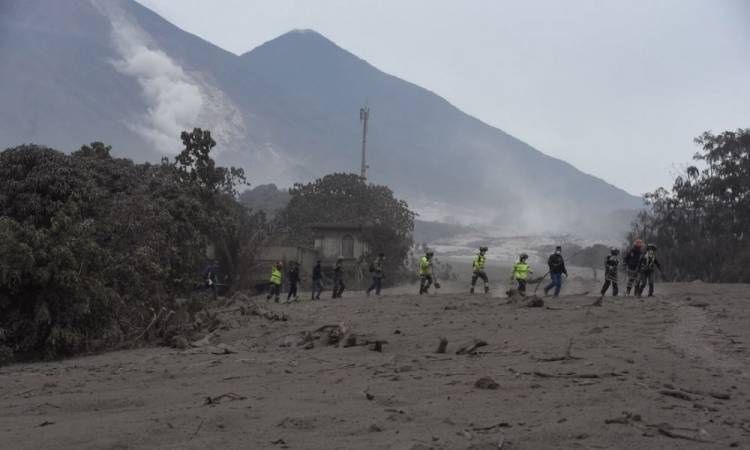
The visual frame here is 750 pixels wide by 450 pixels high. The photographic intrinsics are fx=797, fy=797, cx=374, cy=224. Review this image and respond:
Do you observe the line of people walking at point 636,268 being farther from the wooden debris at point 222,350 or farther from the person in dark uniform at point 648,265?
the wooden debris at point 222,350

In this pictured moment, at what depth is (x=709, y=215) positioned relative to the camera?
4500cm

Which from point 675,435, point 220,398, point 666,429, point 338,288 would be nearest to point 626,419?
point 666,429

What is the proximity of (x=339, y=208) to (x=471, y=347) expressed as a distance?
44458mm

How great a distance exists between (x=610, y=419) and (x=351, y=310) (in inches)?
574

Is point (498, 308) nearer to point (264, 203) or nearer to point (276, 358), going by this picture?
point (276, 358)

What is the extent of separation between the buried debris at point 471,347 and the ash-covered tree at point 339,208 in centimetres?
4140

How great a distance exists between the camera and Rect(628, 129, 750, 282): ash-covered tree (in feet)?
142

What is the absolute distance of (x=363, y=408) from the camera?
7516mm

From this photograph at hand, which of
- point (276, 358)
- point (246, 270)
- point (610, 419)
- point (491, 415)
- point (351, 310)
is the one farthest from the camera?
point (246, 270)

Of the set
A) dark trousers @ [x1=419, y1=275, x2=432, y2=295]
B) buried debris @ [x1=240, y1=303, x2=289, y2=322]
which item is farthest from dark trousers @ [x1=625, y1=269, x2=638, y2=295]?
buried debris @ [x1=240, y1=303, x2=289, y2=322]

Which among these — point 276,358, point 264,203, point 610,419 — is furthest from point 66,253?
point 264,203

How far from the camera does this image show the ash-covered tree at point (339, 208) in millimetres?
54625

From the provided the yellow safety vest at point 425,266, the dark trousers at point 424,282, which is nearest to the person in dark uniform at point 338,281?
the dark trousers at point 424,282

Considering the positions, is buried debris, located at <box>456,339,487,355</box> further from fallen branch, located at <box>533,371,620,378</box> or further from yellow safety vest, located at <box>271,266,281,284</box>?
yellow safety vest, located at <box>271,266,281,284</box>
